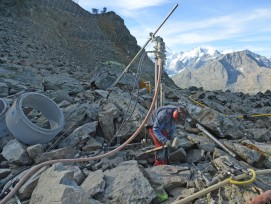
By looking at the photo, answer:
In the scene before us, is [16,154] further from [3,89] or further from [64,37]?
[64,37]

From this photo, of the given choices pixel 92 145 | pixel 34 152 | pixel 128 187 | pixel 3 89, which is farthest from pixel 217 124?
pixel 3 89

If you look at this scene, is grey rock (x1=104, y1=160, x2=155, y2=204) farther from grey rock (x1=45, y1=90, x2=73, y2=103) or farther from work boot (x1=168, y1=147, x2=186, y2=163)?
grey rock (x1=45, y1=90, x2=73, y2=103)

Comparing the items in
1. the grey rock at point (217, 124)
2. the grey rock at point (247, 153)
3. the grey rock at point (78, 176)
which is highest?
the grey rock at point (217, 124)

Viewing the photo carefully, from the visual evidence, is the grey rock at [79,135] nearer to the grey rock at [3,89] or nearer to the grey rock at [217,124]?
the grey rock at [217,124]

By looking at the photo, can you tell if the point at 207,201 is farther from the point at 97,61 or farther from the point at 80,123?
the point at 97,61

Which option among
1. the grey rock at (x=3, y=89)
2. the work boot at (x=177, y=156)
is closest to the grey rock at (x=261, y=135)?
the work boot at (x=177, y=156)

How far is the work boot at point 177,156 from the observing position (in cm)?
778

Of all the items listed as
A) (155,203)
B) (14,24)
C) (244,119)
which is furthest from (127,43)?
(155,203)

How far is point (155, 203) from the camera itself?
6.14 metres

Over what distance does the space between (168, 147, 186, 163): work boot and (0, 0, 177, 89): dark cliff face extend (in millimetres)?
13397

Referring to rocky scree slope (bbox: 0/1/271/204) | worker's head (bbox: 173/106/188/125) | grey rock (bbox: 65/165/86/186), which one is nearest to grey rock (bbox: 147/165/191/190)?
rocky scree slope (bbox: 0/1/271/204)

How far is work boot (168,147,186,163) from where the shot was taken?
778 centimetres

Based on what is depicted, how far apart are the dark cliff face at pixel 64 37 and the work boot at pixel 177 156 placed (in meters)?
13.4

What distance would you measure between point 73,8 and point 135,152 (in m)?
42.9
